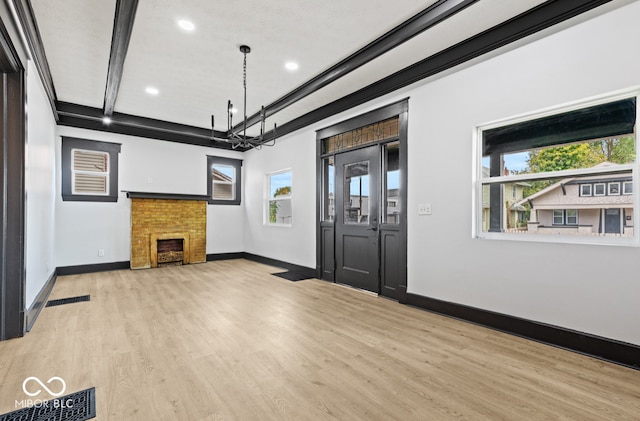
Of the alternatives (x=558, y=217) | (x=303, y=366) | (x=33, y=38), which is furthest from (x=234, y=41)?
(x=558, y=217)

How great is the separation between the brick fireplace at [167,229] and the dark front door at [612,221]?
22.1 feet

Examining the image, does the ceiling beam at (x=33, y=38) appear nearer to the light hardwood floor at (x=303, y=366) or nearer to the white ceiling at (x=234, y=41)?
the white ceiling at (x=234, y=41)

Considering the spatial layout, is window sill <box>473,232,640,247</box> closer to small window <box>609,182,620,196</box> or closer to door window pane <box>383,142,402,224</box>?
small window <box>609,182,620,196</box>

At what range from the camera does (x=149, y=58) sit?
11.8 ft

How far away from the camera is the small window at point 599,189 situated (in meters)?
2.54

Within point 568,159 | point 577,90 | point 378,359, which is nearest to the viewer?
point 378,359

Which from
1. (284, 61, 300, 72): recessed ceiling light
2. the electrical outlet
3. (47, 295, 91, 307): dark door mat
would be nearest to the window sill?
Result: the electrical outlet

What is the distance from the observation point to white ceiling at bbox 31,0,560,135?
271 centimetres

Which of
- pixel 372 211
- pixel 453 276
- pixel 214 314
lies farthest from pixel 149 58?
pixel 453 276

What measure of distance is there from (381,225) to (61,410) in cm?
358

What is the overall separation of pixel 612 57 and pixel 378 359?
9.69ft

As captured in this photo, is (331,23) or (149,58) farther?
(149,58)

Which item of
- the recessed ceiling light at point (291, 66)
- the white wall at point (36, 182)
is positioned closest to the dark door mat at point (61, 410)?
the white wall at point (36, 182)

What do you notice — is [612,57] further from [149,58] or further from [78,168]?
[78,168]
